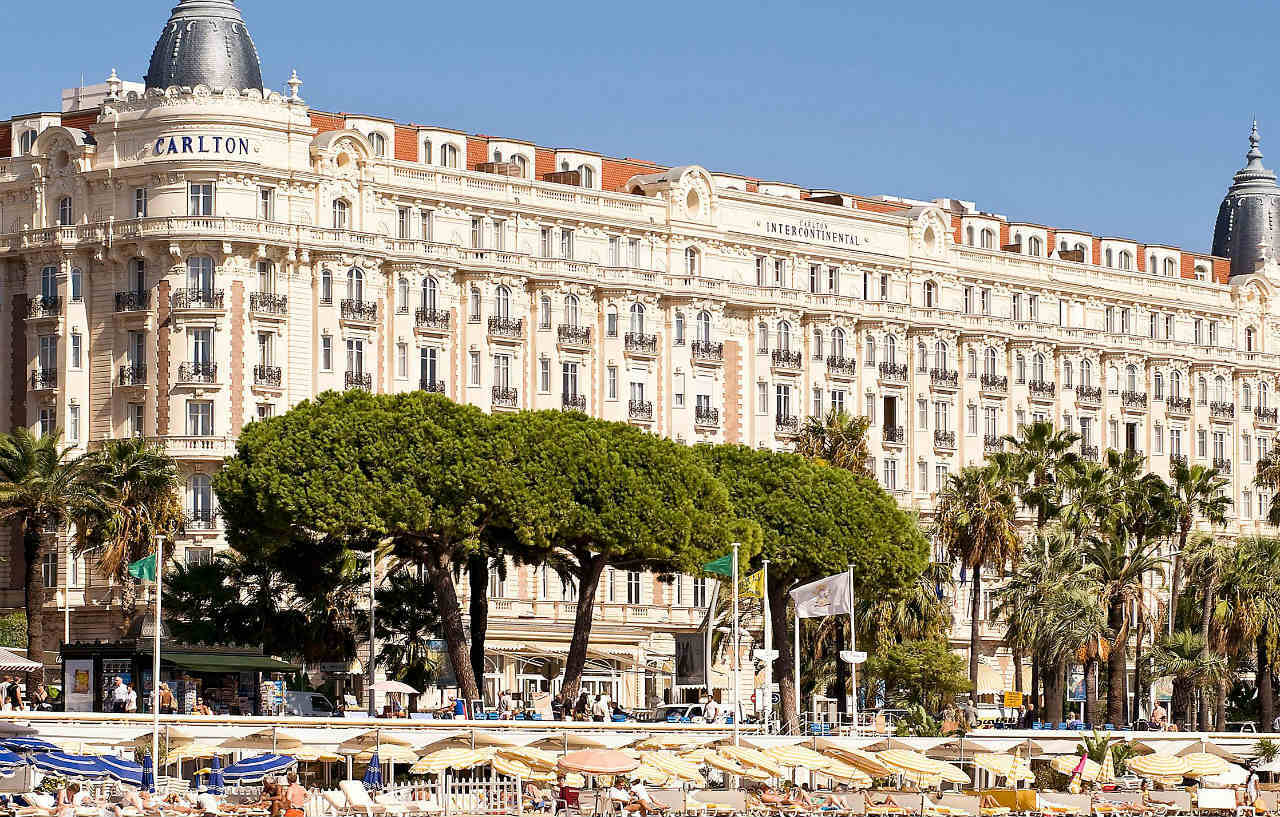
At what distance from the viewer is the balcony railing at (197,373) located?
354 feet

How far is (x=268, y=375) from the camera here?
109188 mm

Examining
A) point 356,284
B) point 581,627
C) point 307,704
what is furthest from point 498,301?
point 307,704

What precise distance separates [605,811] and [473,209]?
47.2m

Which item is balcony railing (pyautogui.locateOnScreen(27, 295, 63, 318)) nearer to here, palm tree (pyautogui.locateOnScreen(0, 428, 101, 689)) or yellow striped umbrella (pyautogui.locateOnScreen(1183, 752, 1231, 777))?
palm tree (pyautogui.locateOnScreen(0, 428, 101, 689))

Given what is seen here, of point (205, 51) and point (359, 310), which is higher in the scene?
point (205, 51)

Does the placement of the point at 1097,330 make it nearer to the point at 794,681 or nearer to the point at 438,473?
the point at 794,681

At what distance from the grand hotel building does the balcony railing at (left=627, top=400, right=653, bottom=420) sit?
204 mm

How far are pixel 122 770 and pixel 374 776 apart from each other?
30.0 feet

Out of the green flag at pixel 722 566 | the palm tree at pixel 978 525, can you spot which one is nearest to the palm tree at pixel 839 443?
the palm tree at pixel 978 525

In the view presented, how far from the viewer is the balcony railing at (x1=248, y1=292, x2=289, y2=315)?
109 metres

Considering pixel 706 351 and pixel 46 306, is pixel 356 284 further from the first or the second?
pixel 706 351

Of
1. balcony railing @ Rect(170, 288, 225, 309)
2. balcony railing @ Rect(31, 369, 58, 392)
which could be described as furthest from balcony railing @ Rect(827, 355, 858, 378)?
balcony railing @ Rect(31, 369, 58, 392)

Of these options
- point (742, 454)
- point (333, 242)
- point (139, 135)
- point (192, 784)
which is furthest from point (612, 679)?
point (192, 784)

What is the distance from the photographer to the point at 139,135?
110 metres
